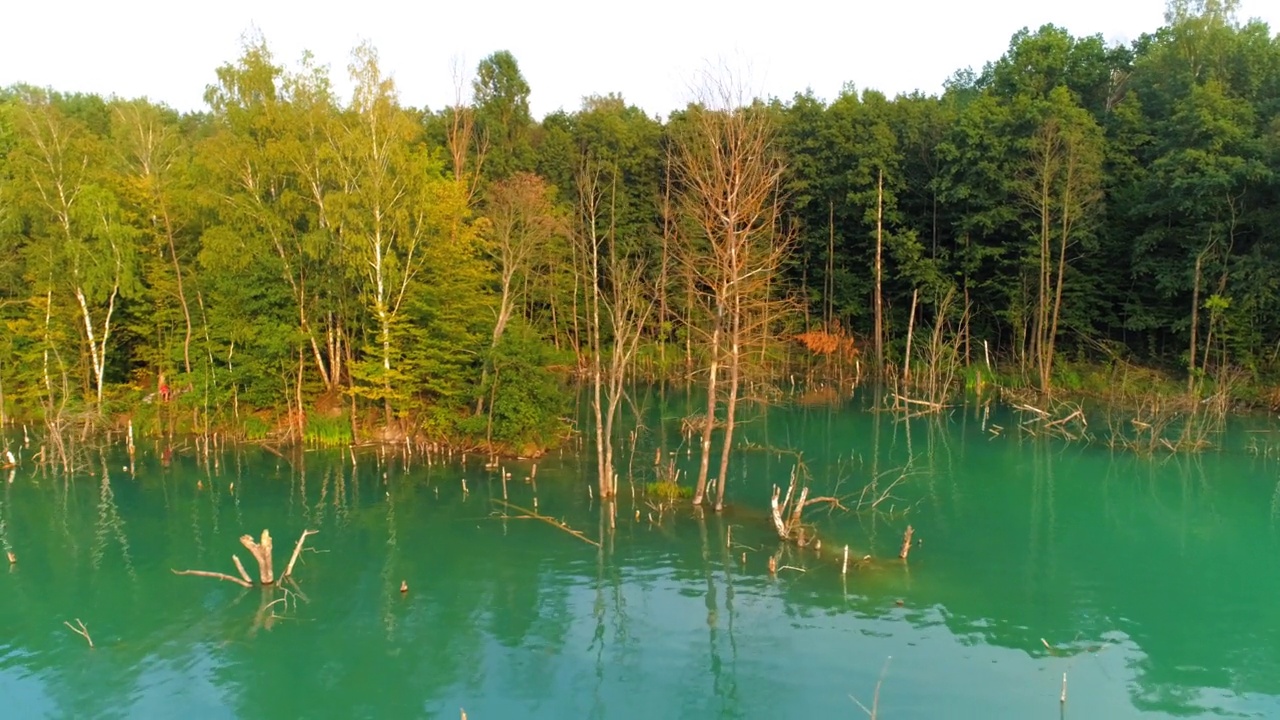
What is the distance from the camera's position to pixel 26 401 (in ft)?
107

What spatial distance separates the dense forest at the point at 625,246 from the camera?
28.2 metres

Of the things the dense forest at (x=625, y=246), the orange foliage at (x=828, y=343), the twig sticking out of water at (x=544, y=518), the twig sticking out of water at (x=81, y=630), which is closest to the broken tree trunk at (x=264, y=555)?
the twig sticking out of water at (x=81, y=630)

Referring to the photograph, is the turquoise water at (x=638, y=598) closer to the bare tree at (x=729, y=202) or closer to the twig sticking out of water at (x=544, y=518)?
the twig sticking out of water at (x=544, y=518)

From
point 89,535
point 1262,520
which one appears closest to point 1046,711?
point 1262,520

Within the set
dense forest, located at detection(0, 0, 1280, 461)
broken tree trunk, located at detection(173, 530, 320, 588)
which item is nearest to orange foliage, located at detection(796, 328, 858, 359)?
dense forest, located at detection(0, 0, 1280, 461)

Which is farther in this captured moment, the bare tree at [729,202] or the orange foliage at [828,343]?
the orange foliage at [828,343]

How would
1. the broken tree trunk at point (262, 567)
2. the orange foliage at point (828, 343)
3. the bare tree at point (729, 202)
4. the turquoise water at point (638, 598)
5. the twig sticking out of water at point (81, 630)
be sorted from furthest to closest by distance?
the orange foliage at point (828, 343) < the bare tree at point (729, 202) < the broken tree trunk at point (262, 567) < the twig sticking out of water at point (81, 630) < the turquoise water at point (638, 598)

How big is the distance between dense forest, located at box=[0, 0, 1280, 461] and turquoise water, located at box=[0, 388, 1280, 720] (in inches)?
141

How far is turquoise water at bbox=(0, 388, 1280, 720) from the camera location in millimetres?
12805

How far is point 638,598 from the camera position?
647 inches

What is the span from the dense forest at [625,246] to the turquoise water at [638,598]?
3594 millimetres

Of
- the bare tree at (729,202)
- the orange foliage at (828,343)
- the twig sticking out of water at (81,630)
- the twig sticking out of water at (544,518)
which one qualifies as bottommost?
the twig sticking out of water at (81,630)

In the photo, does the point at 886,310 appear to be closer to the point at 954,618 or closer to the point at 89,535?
the point at 954,618

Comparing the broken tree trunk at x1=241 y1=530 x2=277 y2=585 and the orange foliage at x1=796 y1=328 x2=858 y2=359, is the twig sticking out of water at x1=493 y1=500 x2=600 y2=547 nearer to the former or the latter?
the broken tree trunk at x1=241 y1=530 x2=277 y2=585
